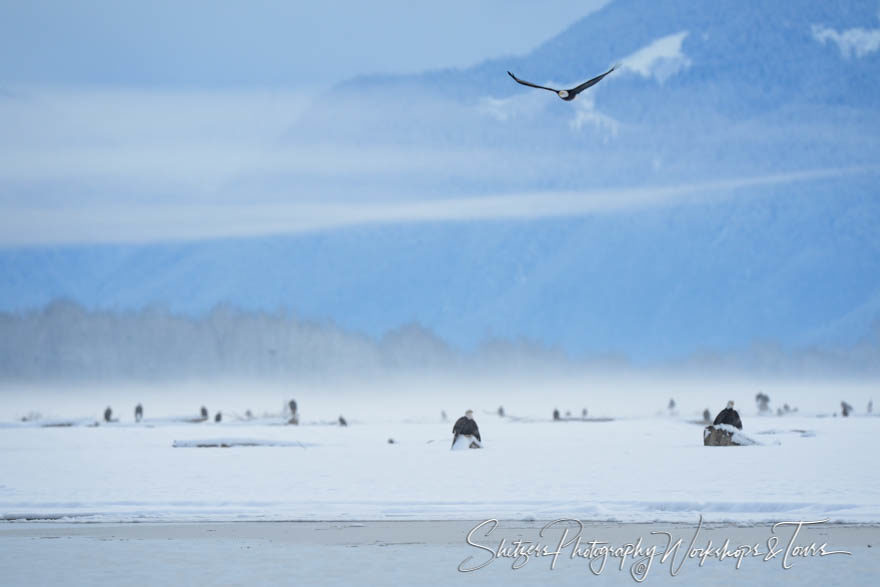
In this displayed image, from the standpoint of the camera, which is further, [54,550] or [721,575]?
[54,550]

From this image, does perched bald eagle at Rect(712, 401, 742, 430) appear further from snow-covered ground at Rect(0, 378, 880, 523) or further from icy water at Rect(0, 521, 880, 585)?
icy water at Rect(0, 521, 880, 585)

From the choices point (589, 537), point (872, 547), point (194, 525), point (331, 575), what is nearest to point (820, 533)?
point (872, 547)

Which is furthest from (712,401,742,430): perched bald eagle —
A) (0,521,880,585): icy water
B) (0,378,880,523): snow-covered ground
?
(0,521,880,585): icy water

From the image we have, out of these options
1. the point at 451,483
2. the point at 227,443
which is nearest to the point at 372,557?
the point at 451,483

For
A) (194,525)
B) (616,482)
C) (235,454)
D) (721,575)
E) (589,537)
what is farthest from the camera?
(235,454)

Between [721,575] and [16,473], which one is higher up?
[16,473]

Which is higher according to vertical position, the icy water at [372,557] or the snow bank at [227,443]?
the snow bank at [227,443]

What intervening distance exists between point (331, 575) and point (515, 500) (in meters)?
9.95

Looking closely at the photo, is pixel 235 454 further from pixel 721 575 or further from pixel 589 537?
pixel 721 575

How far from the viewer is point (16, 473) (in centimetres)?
3966

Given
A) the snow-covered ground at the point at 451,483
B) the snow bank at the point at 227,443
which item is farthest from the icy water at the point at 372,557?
the snow bank at the point at 227,443

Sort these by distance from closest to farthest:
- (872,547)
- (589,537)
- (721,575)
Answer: (721,575) < (872,547) < (589,537)

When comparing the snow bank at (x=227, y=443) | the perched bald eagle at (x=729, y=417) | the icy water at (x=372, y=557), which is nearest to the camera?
the icy water at (x=372, y=557)

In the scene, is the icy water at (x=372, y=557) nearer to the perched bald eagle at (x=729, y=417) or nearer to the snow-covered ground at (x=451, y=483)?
the snow-covered ground at (x=451, y=483)
